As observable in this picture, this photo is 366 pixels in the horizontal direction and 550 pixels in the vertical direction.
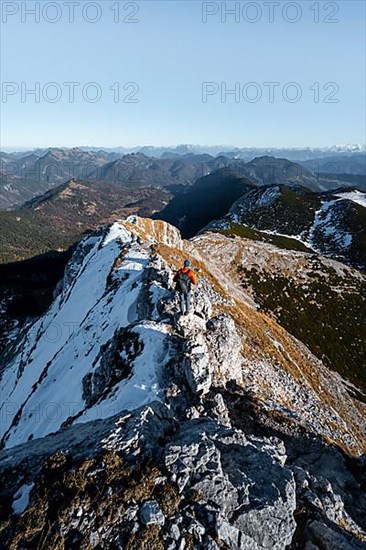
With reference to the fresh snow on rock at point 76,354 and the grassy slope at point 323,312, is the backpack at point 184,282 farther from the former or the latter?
the grassy slope at point 323,312

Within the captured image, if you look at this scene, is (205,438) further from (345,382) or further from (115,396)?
(345,382)

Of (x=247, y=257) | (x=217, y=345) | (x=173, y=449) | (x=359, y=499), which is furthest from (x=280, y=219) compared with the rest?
(x=173, y=449)

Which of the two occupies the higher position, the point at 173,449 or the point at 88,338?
the point at 173,449

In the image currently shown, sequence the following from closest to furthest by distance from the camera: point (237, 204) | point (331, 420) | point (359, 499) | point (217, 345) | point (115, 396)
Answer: point (359, 499) → point (115, 396) → point (217, 345) → point (331, 420) → point (237, 204)

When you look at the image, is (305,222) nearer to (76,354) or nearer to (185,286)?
(76,354)

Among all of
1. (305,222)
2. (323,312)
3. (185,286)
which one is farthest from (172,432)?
(305,222)

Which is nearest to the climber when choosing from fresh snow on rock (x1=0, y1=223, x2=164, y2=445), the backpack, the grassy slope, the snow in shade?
the backpack
